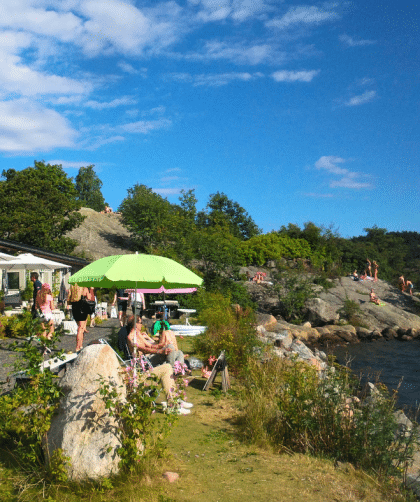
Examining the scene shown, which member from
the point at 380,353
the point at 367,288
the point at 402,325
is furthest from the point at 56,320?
the point at 367,288

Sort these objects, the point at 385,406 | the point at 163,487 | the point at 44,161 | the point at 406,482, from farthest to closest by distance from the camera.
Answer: the point at 44,161, the point at 385,406, the point at 406,482, the point at 163,487

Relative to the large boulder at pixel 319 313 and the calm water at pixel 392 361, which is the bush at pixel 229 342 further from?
the large boulder at pixel 319 313

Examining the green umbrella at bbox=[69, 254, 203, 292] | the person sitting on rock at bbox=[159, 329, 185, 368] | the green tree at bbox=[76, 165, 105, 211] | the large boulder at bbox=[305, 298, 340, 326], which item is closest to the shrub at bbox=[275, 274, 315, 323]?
the large boulder at bbox=[305, 298, 340, 326]

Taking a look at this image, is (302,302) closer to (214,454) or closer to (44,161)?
(214,454)

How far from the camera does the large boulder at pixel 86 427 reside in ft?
13.4

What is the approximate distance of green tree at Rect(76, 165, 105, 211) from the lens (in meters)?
74.6

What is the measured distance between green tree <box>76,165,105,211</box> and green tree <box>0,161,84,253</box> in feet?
136

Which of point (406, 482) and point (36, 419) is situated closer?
point (36, 419)

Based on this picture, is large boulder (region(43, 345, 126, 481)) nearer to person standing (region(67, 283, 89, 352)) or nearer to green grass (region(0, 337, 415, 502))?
green grass (region(0, 337, 415, 502))

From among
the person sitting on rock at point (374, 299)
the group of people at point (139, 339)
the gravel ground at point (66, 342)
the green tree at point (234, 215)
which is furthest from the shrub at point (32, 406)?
the green tree at point (234, 215)

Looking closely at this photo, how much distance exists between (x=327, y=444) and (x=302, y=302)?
72.5 feet

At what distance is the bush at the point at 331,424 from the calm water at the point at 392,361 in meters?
8.25

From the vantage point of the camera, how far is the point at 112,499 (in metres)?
3.90

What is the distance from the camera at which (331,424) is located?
5332 millimetres
